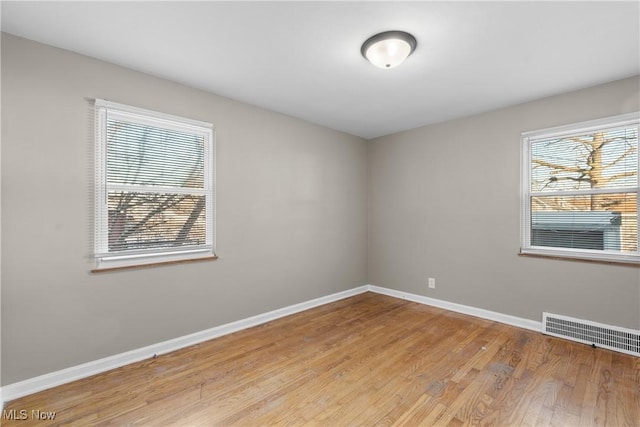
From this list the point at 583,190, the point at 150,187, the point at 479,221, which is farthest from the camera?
the point at 479,221

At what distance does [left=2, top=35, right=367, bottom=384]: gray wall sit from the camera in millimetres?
2045

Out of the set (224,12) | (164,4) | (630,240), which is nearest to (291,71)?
(224,12)

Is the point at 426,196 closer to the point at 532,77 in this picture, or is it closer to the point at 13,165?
the point at 532,77

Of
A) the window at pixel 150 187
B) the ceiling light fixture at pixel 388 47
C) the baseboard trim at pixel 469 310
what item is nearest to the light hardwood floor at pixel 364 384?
the baseboard trim at pixel 469 310

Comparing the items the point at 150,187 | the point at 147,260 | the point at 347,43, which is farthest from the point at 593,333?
the point at 150,187

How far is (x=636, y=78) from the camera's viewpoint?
8.65ft

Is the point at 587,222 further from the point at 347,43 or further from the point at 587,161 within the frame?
the point at 347,43

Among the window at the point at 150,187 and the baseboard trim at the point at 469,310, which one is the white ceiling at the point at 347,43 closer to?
the window at the point at 150,187

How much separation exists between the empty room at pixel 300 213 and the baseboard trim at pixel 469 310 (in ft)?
0.08

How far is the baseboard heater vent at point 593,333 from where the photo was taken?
264 cm

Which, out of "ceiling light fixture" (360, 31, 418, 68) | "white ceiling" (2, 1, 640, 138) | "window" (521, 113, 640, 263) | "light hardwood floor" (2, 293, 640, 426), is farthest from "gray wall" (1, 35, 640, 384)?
"ceiling light fixture" (360, 31, 418, 68)

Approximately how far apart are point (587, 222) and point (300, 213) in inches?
121

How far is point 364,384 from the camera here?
2.19 metres

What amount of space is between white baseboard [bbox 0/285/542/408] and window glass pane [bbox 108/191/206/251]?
0.89m
